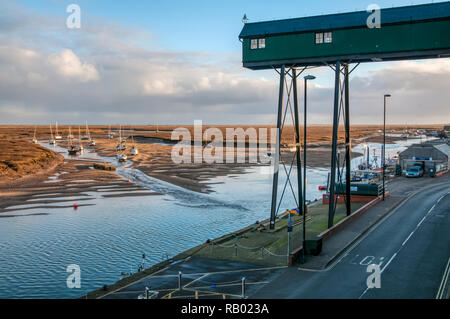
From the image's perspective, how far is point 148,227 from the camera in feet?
135

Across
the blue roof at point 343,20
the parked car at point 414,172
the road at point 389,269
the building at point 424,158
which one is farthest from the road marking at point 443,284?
the building at point 424,158

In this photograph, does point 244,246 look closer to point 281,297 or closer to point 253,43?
point 281,297

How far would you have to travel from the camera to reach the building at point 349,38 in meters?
31.5

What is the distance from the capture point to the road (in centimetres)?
2058

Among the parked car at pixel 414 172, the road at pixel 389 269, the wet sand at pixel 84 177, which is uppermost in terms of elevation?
the parked car at pixel 414 172

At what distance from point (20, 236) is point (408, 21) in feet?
126

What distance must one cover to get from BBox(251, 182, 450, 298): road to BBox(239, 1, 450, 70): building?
14.5m

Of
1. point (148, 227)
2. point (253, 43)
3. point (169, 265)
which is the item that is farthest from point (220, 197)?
point (169, 265)

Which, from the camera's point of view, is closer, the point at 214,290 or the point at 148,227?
the point at 214,290

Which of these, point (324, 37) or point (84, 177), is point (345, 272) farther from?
point (84, 177)

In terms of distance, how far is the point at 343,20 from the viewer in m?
34.3

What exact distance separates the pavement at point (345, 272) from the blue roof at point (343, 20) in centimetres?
1718

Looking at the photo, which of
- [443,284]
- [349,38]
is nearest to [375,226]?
[443,284]

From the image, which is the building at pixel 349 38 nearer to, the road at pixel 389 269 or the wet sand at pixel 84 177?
the wet sand at pixel 84 177
